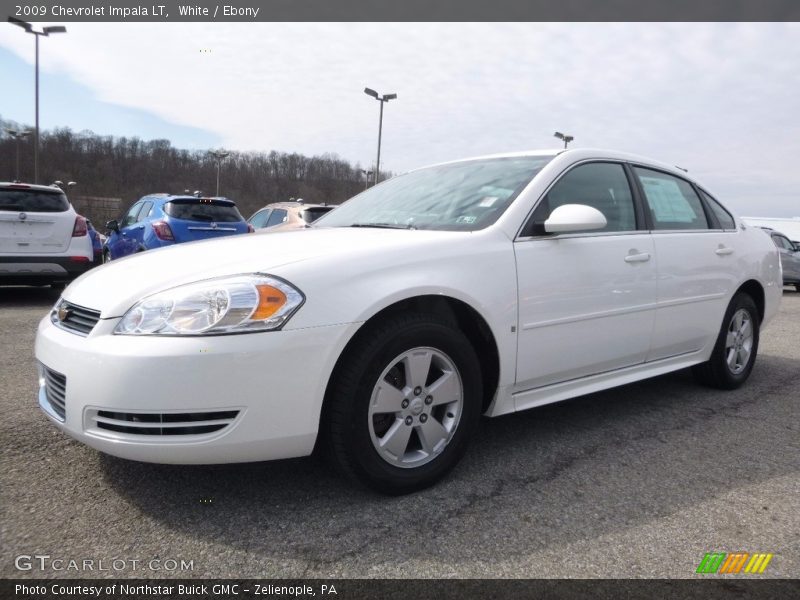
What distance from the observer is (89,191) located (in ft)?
228

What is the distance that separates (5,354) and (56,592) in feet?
11.4

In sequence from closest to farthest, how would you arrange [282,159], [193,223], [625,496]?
[625,496] < [193,223] < [282,159]

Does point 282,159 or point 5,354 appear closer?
point 5,354

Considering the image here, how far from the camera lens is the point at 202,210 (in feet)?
30.0

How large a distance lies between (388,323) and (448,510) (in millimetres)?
767

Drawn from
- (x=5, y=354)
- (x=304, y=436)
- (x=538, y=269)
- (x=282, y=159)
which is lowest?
(x=5, y=354)

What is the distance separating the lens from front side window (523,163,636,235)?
3.04 metres

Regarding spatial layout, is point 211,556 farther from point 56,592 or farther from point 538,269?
point 538,269

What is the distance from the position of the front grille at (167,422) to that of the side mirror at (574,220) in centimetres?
165

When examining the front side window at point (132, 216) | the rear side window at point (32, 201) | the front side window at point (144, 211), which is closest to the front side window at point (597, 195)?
the rear side window at point (32, 201)

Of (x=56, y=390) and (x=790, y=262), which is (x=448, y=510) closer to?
(x=56, y=390)

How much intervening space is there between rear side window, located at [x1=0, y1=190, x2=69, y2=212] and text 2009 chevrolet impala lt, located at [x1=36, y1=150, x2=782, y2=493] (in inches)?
215

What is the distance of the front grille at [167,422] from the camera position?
2.09 metres

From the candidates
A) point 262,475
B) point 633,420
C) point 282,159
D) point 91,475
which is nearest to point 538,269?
point 633,420
